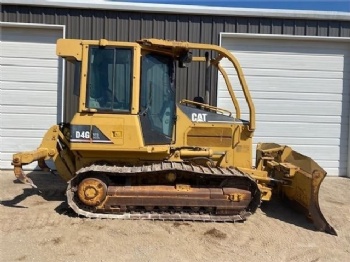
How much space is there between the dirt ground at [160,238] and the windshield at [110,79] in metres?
1.68

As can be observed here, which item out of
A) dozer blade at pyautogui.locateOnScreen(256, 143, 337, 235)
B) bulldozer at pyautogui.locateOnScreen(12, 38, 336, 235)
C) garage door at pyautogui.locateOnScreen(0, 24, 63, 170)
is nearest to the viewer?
dozer blade at pyautogui.locateOnScreen(256, 143, 337, 235)

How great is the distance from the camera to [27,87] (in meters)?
9.34

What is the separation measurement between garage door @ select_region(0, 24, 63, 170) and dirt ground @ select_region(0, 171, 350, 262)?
3.28 metres

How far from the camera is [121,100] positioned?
5727 millimetres

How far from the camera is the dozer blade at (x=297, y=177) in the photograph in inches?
217

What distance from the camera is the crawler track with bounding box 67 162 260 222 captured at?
5.61 m

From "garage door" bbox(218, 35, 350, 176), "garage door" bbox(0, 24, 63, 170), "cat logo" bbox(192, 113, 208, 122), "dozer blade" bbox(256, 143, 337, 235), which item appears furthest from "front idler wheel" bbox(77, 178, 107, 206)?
"garage door" bbox(218, 35, 350, 176)

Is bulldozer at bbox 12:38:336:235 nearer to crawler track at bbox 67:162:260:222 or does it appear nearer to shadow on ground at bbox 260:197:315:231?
crawler track at bbox 67:162:260:222

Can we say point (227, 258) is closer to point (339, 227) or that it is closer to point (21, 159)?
point (339, 227)

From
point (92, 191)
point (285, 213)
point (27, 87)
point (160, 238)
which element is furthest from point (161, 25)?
point (160, 238)

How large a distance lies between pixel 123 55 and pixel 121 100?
66 cm

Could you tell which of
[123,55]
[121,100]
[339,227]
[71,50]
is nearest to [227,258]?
[339,227]

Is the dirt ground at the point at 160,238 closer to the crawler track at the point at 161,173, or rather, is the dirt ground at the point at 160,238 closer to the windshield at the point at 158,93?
the crawler track at the point at 161,173

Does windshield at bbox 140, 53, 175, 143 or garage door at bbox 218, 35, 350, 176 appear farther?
Answer: garage door at bbox 218, 35, 350, 176
